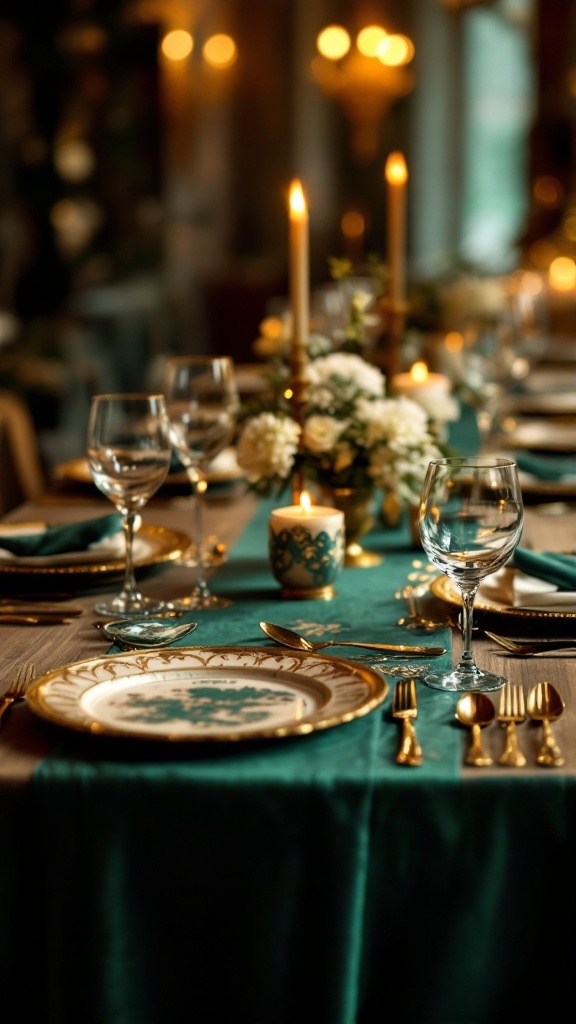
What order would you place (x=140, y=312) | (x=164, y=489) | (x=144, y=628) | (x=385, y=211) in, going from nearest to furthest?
(x=144, y=628)
(x=164, y=489)
(x=140, y=312)
(x=385, y=211)

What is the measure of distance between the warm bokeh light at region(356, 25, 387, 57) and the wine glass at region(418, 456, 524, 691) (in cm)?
619

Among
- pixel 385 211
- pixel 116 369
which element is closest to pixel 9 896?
pixel 116 369

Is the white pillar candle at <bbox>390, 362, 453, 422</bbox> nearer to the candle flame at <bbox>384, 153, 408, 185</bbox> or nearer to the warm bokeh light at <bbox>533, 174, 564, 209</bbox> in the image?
the candle flame at <bbox>384, 153, 408, 185</bbox>

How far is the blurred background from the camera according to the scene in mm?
5680

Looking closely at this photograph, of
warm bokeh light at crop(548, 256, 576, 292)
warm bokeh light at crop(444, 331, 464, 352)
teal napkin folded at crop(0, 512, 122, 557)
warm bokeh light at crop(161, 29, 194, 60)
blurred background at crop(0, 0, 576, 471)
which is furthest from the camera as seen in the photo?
warm bokeh light at crop(161, 29, 194, 60)

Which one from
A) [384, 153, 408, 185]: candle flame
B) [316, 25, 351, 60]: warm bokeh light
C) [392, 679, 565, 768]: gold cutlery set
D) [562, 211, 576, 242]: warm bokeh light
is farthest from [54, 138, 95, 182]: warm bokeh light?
[392, 679, 565, 768]: gold cutlery set

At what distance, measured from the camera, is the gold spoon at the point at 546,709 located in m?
0.93

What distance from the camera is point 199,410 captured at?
60.0 inches

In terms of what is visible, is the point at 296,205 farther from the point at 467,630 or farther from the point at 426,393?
the point at 467,630

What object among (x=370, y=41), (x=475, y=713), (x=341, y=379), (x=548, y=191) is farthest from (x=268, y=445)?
(x=548, y=191)

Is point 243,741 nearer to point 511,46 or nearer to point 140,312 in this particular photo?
point 140,312

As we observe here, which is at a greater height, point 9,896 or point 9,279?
point 9,279

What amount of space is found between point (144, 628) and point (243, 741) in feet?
1.19

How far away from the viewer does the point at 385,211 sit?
9953 millimetres
